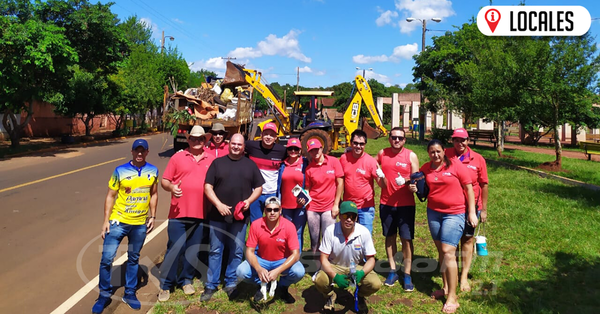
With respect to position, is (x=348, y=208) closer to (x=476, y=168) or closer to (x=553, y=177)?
(x=476, y=168)

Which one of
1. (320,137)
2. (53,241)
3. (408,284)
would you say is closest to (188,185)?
(408,284)

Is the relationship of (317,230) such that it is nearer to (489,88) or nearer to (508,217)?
(508,217)

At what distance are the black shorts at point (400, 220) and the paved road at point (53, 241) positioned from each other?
2.80m

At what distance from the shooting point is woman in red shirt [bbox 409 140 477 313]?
411 centimetres

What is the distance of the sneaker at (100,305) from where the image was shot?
3971 millimetres

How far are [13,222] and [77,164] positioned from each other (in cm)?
772

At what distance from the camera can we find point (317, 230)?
4.75 m

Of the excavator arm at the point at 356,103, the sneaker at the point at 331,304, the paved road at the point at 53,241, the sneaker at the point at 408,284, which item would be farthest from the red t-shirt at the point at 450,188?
the excavator arm at the point at 356,103

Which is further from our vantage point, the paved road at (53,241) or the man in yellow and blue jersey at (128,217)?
the paved road at (53,241)

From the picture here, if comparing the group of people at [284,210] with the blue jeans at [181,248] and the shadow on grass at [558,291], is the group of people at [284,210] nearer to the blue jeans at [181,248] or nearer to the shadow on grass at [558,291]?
the blue jeans at [181,248]

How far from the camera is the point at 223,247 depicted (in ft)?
14.4

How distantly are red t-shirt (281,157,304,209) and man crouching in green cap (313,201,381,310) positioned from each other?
66 cm

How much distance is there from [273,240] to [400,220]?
157cm

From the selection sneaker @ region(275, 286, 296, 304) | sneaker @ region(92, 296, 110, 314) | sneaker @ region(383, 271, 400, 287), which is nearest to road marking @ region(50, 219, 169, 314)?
sneaker @ region(92, 296, 110, 314)
